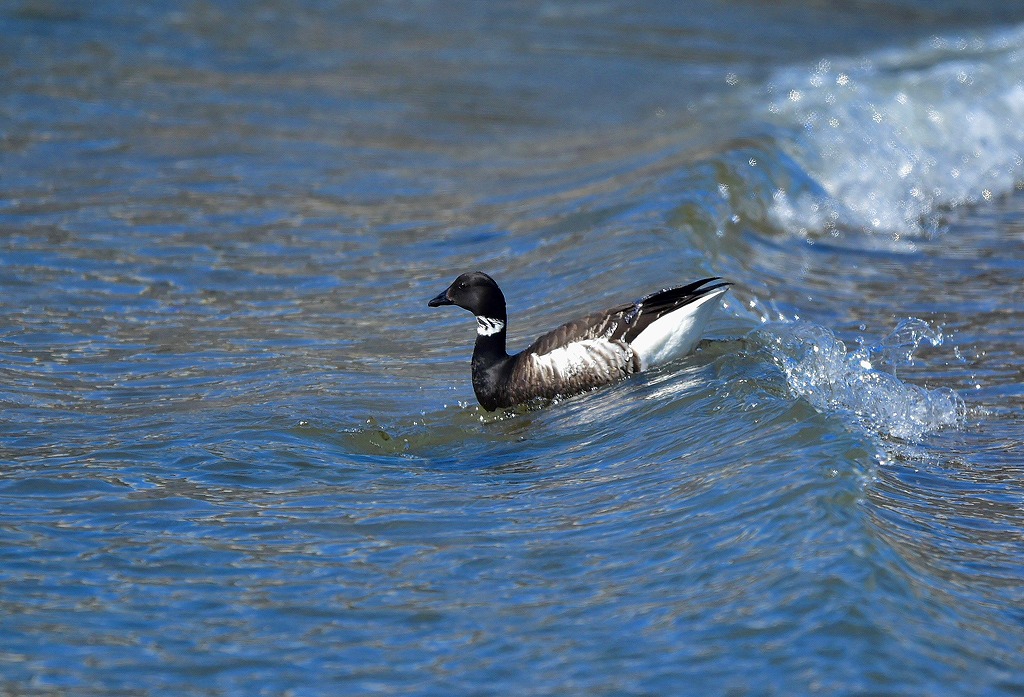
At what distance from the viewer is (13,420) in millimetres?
7332

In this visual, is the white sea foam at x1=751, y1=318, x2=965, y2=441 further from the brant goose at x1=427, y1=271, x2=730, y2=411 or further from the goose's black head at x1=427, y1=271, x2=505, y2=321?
the goose's black head at x1=427, y1=271, x2=505, y2=321

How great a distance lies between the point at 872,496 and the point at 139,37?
52.3 ft

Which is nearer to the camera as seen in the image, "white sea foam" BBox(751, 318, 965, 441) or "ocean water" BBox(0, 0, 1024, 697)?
"ocean water" BBox(0, 0, 1024, 697)

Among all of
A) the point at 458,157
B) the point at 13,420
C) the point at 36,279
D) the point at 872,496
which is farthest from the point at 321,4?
the point at 872,496

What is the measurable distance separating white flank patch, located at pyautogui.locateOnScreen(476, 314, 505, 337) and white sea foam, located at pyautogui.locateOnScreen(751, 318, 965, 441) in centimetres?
168

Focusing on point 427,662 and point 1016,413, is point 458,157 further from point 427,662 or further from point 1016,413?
point 427,662

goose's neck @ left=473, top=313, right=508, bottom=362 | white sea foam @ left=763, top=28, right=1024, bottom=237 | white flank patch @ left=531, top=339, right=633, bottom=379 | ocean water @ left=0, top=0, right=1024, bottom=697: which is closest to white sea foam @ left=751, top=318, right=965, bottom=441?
ocean water @ left=0, top=0, right=1024, bottom=697

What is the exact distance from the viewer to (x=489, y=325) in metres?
8.34

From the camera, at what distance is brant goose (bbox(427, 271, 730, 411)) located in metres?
7.95

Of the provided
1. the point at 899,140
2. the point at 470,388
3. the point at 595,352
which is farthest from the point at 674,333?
the point at 899,140

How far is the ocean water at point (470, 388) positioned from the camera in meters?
4.73

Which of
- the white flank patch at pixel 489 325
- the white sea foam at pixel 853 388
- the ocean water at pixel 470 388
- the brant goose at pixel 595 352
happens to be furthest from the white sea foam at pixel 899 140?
the white flank patch at pixel 489 325

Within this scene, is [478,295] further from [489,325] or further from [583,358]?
[583,358]

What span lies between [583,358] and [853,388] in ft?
5.55
